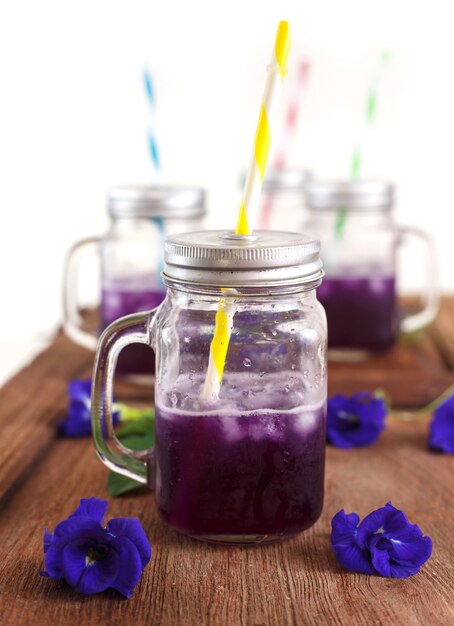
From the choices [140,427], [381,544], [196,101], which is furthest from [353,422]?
[196,101]

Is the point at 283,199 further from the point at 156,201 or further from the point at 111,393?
the point at 111,393

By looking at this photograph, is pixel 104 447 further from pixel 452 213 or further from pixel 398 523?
pixel 452 213

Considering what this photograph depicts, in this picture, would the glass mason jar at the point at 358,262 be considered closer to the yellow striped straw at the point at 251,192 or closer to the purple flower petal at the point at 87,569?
the yellow striped straw at the point at 251,192

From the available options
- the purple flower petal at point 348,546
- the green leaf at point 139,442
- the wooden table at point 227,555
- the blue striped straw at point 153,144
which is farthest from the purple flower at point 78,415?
the purple flower petal at point 348,546

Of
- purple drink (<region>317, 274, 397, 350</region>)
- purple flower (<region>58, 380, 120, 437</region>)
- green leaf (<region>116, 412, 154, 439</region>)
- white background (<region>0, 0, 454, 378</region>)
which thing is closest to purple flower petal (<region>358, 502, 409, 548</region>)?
green leaf (<region>116, 412, 154, 439</region>)

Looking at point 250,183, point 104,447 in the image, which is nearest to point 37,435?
point 104,447
